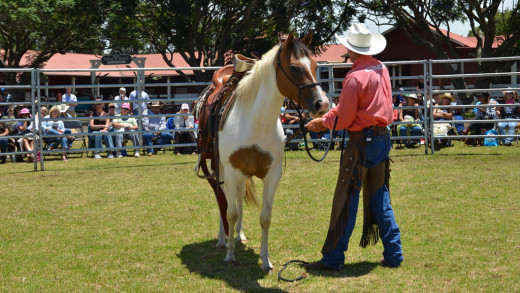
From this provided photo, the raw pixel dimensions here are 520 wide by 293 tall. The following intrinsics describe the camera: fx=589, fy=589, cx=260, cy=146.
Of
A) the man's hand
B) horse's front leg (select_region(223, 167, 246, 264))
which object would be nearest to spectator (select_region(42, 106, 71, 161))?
horse's front leg (select_region(223, 167, 246, 264))

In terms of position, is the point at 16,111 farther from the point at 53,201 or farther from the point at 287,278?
the point at 287,278

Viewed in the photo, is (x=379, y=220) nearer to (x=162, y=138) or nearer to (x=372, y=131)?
(x=372, y=131)

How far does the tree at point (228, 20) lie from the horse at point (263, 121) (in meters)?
20.8

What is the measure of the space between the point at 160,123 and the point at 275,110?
34.7ft

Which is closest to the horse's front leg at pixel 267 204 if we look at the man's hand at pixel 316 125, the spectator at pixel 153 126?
the man's hand at pixel 316 125

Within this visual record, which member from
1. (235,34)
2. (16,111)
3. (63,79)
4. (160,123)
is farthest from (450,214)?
(63,79)

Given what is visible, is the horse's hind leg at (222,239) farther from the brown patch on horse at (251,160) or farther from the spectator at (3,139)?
the spectator at (3,139)

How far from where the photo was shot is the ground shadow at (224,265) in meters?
5.11

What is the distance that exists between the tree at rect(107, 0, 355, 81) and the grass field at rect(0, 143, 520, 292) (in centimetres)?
1646

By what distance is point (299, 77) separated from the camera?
191 inches

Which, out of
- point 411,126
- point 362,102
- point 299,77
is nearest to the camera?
point 299,77

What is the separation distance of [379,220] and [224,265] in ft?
5.05

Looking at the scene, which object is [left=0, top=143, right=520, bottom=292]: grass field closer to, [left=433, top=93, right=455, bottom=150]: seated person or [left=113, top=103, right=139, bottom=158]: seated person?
[left=433, top=93, right=455, bottom=150]: seated person

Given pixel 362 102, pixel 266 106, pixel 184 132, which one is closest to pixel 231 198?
pixel 266 106
